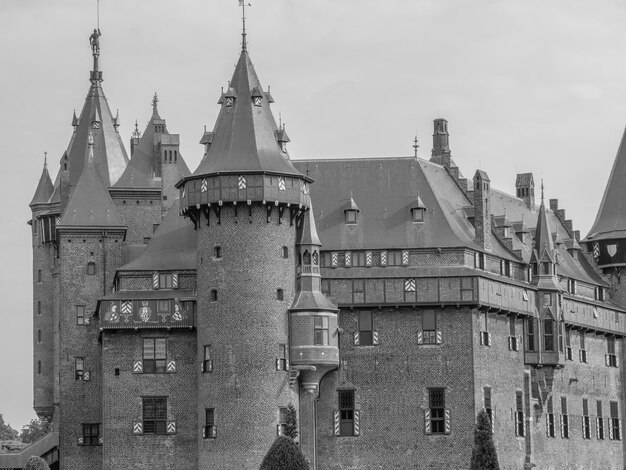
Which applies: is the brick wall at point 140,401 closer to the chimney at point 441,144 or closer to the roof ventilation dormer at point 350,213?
the roof ventilation dormer at point 350,213

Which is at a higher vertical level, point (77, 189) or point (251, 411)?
point (77, 189)

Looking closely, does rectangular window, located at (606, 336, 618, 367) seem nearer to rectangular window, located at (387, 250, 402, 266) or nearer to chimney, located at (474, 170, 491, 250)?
chimney, located at (474, 170, 491, 250)

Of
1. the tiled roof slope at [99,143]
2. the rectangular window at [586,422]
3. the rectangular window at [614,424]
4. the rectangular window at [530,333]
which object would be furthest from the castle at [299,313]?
the rectangular window at [614,424]

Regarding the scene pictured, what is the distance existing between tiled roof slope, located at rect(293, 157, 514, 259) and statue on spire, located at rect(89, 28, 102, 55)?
77.7 feet

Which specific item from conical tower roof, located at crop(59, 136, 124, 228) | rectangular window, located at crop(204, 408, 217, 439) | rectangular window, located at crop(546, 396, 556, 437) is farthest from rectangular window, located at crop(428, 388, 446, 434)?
conical tower roof, located at crop(59, 136, 124, 228)

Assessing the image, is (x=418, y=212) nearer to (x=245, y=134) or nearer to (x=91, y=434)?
(x=245, y=134)

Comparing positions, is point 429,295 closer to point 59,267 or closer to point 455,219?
point 455,219

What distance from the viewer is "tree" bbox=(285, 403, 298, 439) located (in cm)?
9700

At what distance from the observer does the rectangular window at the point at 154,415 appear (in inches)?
4035

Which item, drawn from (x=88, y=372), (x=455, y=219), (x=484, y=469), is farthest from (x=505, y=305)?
(x=88, y=372)

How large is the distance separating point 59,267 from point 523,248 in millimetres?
28325

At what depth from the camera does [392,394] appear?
103188 mm

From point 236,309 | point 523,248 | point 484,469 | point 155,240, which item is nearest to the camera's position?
point 484,469

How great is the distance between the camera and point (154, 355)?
103m
